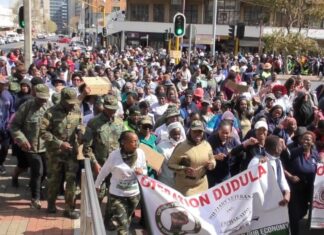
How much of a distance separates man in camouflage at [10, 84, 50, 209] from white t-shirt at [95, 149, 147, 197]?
69.6 inches

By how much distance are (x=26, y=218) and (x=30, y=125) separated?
1.28 m

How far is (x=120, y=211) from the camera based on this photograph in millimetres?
5855

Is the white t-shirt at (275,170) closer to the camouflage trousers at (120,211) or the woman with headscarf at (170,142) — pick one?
the woman with headscarf at (170,142)

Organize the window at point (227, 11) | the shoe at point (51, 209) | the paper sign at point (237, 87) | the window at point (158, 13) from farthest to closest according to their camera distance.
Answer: the window at point (158, 13), the window at point (227, 11), the paper sign at point (237, 87), the shoe at point (51, 209)

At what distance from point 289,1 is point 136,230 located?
30.5m

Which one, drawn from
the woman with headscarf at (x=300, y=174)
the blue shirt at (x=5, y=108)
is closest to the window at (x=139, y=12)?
the blue shirt at (x=5, y=108)

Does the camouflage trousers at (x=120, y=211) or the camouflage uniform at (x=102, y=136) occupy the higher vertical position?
the camouflage uniform at (x=102, y=136)

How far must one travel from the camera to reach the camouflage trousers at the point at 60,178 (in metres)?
6.99

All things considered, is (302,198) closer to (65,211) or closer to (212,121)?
(212,121)

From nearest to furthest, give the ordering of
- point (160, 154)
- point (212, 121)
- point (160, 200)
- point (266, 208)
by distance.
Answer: point (160, 200) → point (266, 208) → point (160, 154) → point (212, 121)

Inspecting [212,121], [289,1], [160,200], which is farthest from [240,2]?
[160,200]

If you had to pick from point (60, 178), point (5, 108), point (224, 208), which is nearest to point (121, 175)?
point (224, 208)

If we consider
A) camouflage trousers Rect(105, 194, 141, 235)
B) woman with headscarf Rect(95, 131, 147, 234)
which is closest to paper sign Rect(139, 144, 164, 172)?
woman with headscarf Rect(95, 131, 147, 234)

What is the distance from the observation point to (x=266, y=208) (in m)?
5.80
